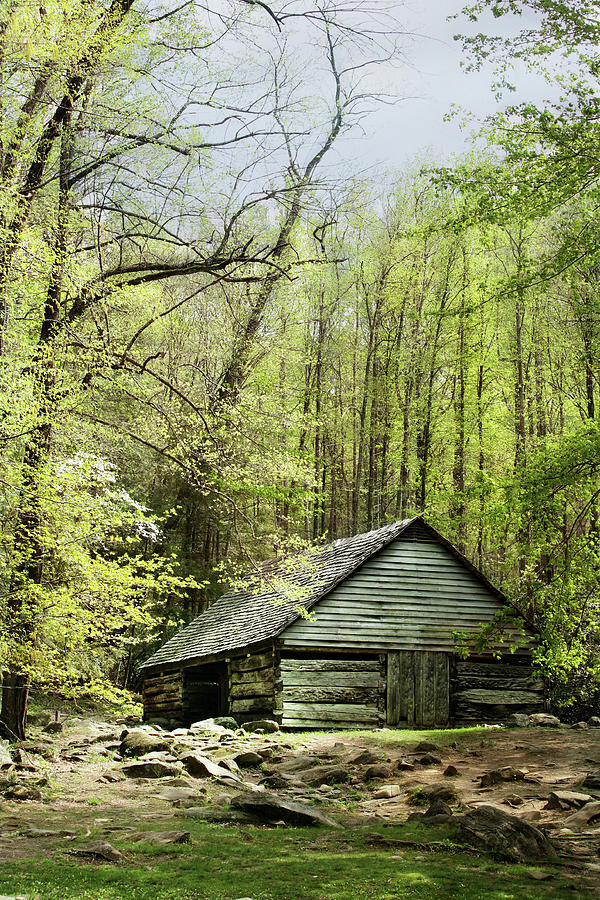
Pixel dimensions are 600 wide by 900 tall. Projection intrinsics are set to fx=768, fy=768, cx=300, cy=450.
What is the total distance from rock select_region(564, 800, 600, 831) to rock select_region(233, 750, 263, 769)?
5901 mm

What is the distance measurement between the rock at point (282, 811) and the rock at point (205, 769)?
2.55m

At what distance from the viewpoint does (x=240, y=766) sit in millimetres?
12242

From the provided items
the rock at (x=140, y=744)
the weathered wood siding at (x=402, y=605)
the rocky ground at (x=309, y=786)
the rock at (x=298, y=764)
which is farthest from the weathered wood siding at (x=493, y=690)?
the rock at (x=140, y=744)

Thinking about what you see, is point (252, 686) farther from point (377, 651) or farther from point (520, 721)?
point (520, 721)

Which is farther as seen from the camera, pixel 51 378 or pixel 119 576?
pixel 51 378

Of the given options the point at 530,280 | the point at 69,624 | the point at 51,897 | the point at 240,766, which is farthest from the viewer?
the point at 240,766

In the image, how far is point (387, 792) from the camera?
9.95m

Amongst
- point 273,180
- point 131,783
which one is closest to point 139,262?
point 273,180

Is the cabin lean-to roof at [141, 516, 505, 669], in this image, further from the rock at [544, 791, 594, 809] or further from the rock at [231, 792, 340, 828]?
the rock at [544, 791, 594, 809]

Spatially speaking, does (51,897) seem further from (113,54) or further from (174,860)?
(113,54)

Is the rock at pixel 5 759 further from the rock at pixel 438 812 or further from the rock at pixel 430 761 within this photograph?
the rock at pixel 430 761

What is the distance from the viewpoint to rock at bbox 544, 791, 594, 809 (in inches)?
323

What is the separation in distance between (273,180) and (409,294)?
50.0 feet

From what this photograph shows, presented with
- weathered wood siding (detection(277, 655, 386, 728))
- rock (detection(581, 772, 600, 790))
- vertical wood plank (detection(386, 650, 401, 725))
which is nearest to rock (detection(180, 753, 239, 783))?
rock (detection(581, 772, 600, 790))
